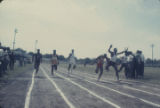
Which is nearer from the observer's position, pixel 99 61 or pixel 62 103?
pixel 62 103

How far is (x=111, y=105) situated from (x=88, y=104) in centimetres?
66

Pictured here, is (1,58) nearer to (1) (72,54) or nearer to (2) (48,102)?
(1) (72,54)

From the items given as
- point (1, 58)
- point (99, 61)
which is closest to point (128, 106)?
point (99, 61)

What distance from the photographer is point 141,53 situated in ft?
52.0

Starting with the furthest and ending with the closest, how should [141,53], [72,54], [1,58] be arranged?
[72,54] < [141,53] < [1,58]

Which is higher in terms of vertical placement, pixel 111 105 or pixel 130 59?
pixel 130 59

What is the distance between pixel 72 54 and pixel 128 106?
13.0 metres

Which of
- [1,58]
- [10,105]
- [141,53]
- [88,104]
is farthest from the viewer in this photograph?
[141,53]

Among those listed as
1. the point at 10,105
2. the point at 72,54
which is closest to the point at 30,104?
the point at 10,105

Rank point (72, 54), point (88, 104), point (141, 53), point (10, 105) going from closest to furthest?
1. point (10, 105)
2. point (88, 104)
3. point (141, 53)
4. point (72, 54)

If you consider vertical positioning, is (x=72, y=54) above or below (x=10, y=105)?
above

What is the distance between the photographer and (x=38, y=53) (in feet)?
54.6

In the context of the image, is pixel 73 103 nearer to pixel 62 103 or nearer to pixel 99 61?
pixel 62 103

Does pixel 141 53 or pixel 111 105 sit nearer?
pixel 111 105
